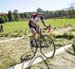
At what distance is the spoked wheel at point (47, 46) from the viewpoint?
9.91 metres

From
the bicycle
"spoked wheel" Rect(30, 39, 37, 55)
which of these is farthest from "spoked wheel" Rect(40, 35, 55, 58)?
"spoked wheel" Rect(30, 39, 37, 55)

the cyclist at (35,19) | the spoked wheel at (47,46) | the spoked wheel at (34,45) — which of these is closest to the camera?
the cyclist at (35,19)

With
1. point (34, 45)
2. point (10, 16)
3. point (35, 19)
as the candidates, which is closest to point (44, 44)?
point (34, 45)

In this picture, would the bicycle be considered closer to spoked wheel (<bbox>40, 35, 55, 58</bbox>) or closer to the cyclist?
spoked wheel (<bbox>40, 35, 55, 58</bbox>)

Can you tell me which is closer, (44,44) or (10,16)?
(44,44)

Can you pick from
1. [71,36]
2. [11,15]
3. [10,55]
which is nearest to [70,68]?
[10,55]

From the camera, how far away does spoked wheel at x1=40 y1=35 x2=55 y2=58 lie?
9.91 m

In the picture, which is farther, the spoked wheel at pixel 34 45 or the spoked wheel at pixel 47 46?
the spoked wheel at pixel 34 45

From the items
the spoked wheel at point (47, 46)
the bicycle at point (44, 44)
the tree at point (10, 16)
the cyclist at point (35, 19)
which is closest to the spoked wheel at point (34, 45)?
the bicycle at point (44, 44)

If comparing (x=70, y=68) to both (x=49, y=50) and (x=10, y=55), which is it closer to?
(x=49, y=50)

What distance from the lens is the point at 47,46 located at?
10188 mm

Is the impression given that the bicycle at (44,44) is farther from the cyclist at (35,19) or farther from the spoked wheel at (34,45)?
the cyclist at (35,19)

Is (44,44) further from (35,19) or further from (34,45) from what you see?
(35,19)

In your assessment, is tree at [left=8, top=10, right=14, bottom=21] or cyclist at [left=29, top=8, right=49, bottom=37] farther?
tree at [left=8, top=10, right=14, bottom=21]
